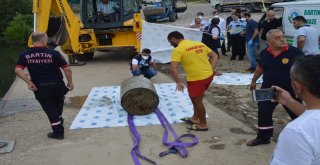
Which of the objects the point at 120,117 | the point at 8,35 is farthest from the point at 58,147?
the point at 8,35

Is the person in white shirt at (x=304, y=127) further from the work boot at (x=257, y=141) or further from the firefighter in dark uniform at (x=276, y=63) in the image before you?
the work boot at (x=257, y=141)

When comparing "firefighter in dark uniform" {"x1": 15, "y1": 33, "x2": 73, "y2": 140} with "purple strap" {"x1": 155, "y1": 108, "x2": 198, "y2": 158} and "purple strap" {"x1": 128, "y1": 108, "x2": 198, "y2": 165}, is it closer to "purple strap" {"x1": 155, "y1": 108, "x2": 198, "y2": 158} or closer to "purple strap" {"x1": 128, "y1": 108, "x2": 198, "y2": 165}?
"purple strap" {"x1": 128, "y1": 108, "x2": 198, "y2": 165}

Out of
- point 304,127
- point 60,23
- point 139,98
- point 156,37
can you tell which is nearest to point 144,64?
point 139,98

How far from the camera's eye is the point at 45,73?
6.00m

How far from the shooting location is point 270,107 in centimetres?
536

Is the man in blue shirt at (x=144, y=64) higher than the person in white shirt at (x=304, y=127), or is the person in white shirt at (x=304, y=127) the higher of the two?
the person in white shirt at (x=304, y=127)

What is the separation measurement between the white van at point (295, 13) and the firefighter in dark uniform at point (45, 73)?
6.09 m

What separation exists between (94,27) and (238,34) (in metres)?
4.74

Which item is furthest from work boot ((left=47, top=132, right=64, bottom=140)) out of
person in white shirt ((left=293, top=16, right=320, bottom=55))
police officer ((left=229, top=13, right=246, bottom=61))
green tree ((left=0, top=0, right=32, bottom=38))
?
green tree ((left=0, top=0, right=32, bottom=38))

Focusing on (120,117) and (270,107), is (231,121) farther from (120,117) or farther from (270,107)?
(120,117)

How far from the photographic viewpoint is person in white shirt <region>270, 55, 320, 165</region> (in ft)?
6.25

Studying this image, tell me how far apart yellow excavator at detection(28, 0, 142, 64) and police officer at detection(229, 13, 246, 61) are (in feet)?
9.68

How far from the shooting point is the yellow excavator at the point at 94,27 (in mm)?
11711

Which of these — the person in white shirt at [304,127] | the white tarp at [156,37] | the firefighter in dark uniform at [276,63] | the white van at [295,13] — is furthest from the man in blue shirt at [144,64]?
the person in white shirt at [304,127]
